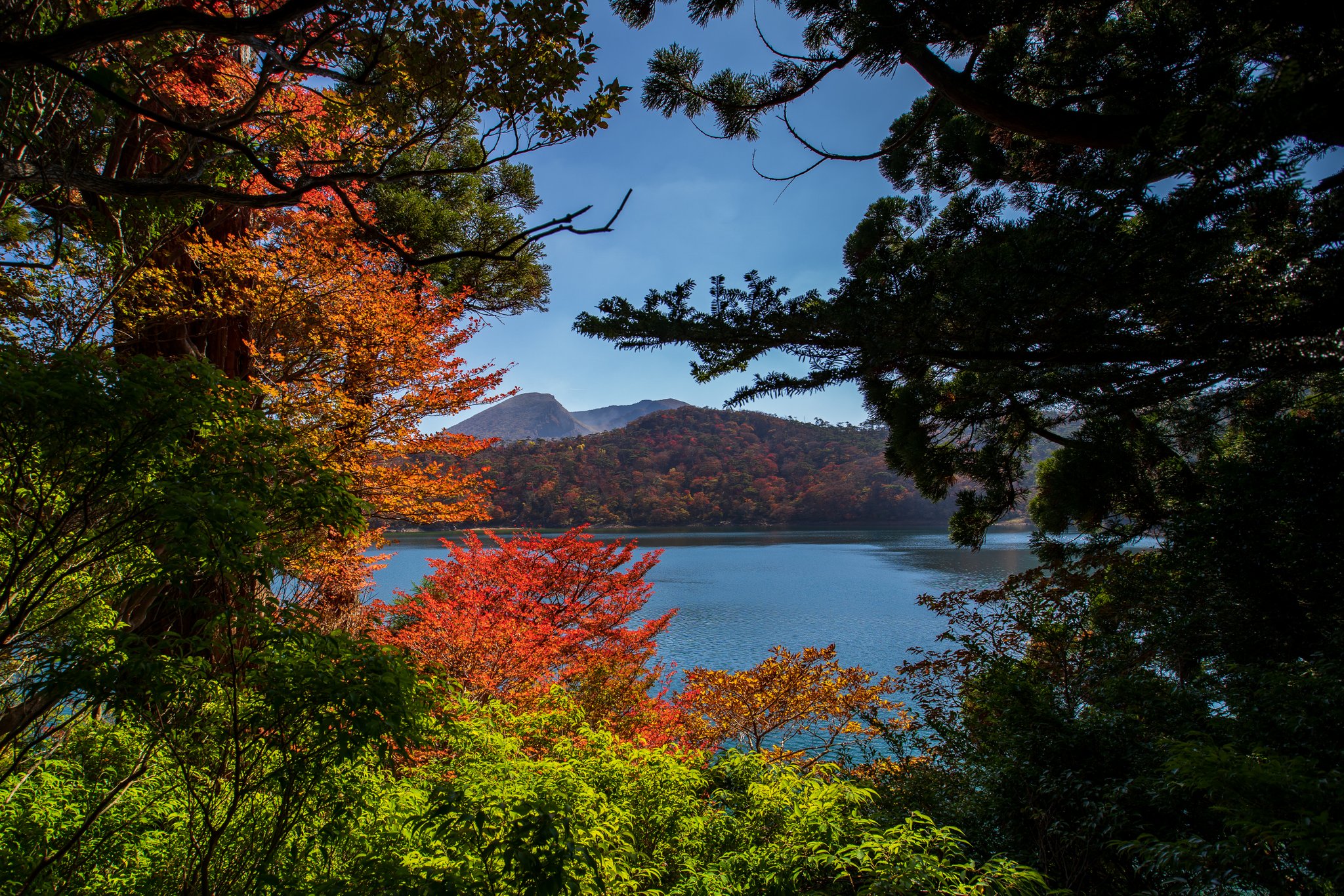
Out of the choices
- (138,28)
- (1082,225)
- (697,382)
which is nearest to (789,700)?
(697,382)

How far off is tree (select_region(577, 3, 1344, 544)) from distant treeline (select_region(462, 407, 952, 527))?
111ft

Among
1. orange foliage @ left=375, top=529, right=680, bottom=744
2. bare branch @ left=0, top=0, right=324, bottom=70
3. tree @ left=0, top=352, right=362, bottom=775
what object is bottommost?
orange foliage @ left=375, top=529, right=680, bottom=744

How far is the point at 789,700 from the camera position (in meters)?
6.45

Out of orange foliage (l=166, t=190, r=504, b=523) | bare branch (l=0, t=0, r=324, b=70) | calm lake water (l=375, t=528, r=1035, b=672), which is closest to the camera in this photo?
bare branch (l=0, t=0, r=324, b=70)

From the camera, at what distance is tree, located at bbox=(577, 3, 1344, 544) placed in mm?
2619

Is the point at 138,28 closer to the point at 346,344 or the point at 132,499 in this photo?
the point at 132,499

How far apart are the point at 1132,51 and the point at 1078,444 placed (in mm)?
3150

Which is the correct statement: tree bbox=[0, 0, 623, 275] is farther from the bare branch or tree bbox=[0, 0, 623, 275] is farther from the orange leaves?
the orange leaves

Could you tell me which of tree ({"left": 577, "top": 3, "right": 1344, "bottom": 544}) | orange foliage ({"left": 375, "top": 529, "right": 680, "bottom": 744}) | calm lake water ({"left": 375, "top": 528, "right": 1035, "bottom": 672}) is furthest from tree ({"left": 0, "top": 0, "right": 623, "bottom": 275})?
calm lake water ({"left": 375, "top": 528, "right": 1035, "bottom": 672})

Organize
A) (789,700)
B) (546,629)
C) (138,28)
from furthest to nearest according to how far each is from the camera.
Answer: (789,700) → (546,629) → (138,28)

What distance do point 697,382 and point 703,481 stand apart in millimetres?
41543

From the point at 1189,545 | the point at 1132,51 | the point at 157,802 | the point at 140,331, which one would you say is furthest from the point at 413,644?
the point at 1132,51

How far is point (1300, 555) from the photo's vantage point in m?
3.28

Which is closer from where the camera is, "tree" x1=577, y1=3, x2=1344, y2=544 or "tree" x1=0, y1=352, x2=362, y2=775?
"tree" x1=0, y1=352, x2=362, y2=775
